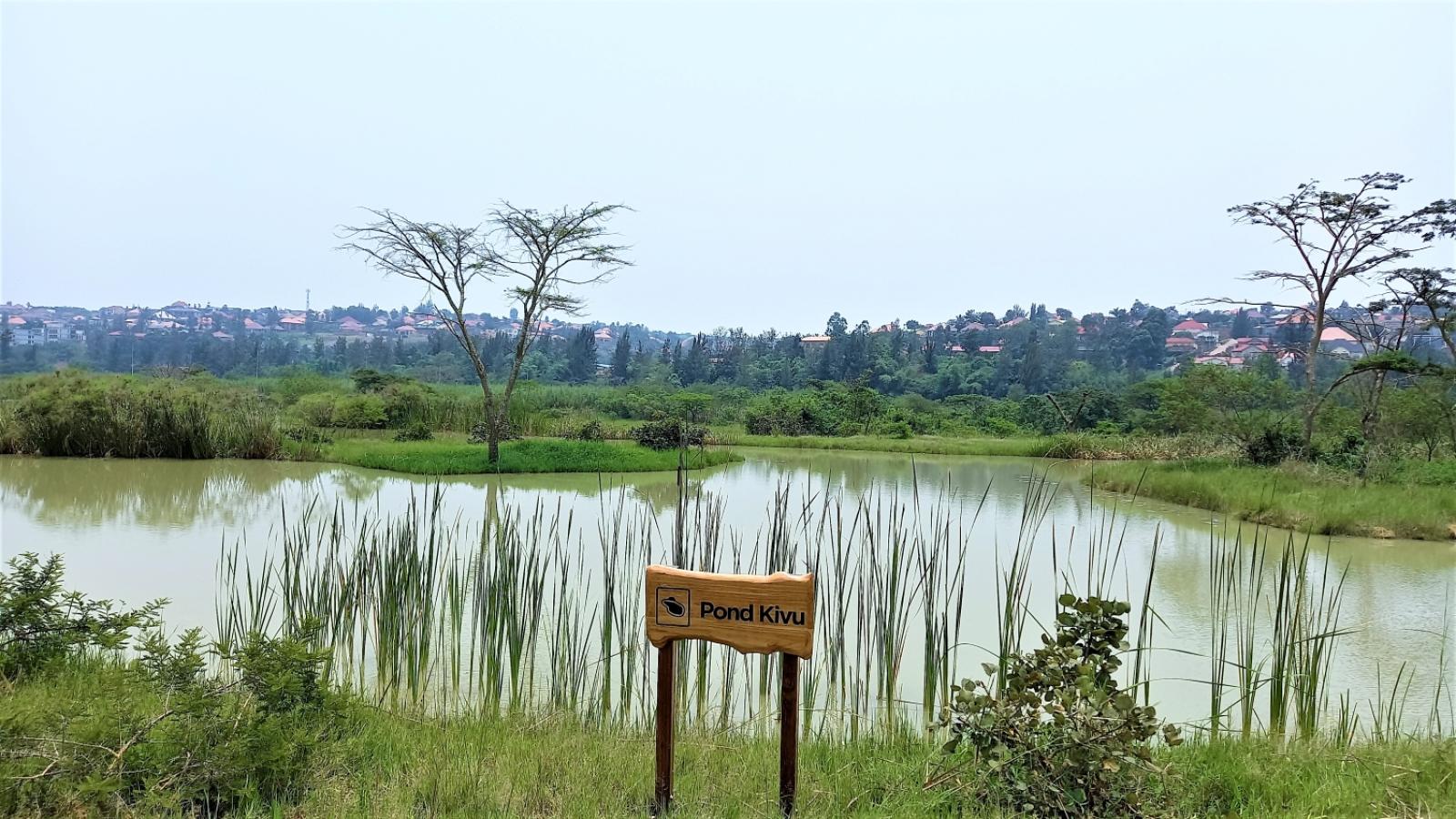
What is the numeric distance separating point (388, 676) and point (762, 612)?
82.0 inches

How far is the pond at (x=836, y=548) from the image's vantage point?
3.22 metres

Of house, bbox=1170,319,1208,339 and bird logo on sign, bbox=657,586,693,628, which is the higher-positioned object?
house, bbox=1170,319,1208,339

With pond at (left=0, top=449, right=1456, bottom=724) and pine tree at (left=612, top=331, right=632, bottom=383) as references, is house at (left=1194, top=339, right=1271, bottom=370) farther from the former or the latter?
pine tree at (left=612, top=331, right=632, bottom=383)

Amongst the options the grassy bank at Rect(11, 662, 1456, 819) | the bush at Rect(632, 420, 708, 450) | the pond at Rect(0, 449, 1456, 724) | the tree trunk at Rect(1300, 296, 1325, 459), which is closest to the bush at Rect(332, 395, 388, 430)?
the pond at Rect(0, 449, 1456, 724)

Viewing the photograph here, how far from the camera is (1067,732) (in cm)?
191

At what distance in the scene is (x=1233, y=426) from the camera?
13242 millimetres

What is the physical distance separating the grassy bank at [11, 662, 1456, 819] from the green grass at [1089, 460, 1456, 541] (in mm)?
4715

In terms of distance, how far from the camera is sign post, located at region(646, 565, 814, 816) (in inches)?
72.3

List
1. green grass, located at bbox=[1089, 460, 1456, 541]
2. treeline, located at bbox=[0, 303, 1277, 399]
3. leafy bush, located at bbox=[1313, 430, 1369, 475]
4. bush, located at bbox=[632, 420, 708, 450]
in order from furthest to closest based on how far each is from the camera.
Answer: treeline, located at bbox=[0, 303, 1277, 399] < bush, located at bbox=[632, 420, 708, 450] < leafy bush, located at bbox=[1313, 430, 1369, 475] < green grass, located at bbox=[1089, 460, 1456, 541]

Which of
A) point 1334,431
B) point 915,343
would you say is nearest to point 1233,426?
point 1334,431

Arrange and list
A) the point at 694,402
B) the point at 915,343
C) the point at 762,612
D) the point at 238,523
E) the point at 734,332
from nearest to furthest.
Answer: the point at 762,612, the point at 238,523, the point at 694,402, the point at 915,343, the point at 734,332

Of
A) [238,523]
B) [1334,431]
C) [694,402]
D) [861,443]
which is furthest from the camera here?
[694,402]

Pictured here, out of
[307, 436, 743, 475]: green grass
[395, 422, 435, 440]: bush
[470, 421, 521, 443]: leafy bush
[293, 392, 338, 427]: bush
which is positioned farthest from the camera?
[293, 392, 338, 427]: bush

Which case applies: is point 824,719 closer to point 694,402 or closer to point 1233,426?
point 1233,426
